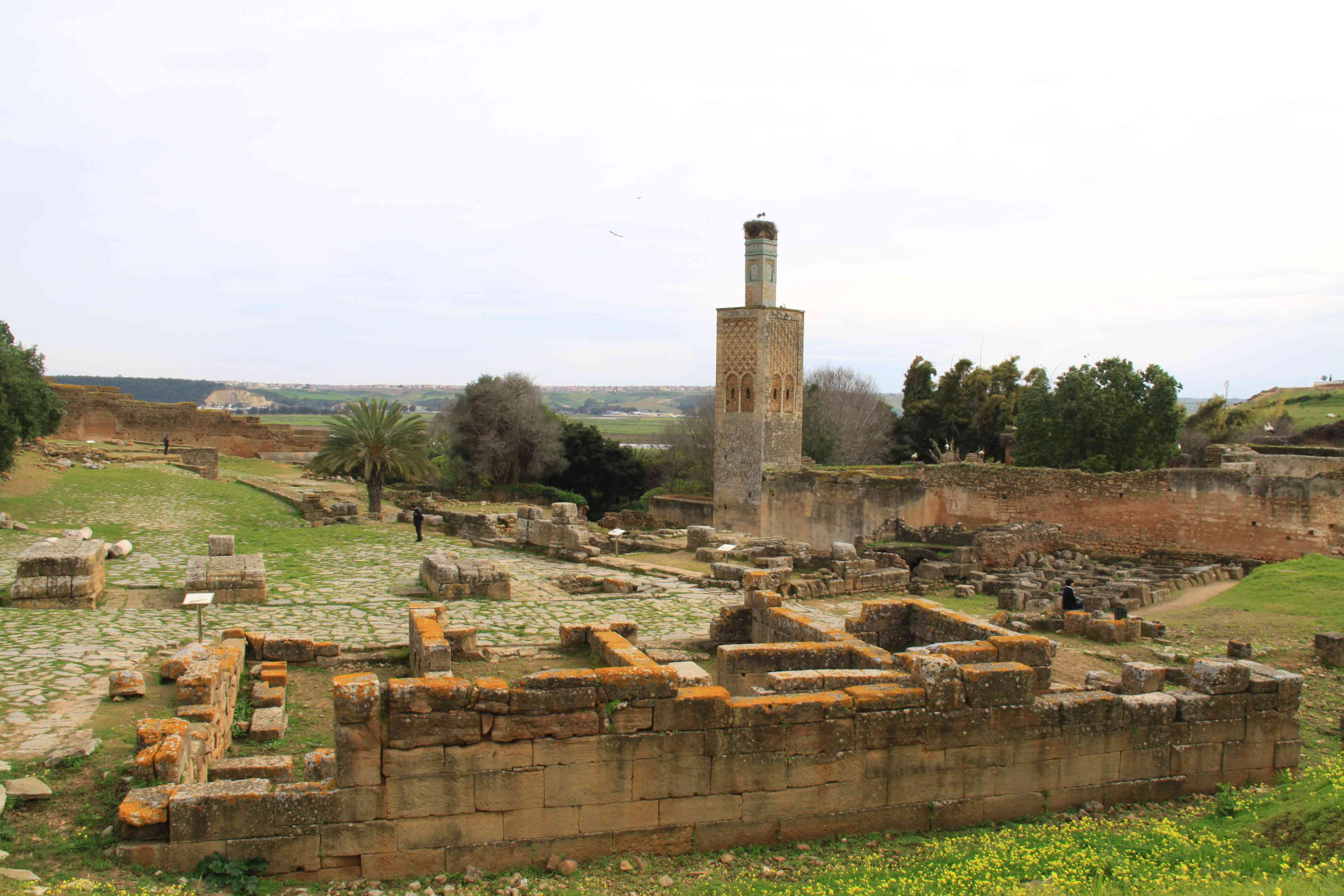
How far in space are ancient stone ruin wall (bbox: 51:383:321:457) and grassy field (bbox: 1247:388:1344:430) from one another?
5374 cm

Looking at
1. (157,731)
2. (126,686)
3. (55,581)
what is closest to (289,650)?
(126,686)

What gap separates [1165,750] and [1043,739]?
118 cm

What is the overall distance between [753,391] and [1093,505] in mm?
11570

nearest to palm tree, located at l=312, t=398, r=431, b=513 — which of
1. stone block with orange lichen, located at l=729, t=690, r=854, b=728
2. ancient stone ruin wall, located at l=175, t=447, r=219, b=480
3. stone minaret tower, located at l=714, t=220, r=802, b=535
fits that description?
ancient stone ruin wall, located at l=175, t=447, r=219, b=480

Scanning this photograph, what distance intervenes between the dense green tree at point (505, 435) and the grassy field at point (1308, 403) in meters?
41.0

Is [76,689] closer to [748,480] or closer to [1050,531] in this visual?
[1050,531]

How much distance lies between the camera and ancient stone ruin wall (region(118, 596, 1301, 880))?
538 cm

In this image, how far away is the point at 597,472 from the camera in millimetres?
48094

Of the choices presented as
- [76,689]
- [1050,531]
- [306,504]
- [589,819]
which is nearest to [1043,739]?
[589,819]

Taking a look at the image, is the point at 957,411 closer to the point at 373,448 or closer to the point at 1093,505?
the point at 1093,505

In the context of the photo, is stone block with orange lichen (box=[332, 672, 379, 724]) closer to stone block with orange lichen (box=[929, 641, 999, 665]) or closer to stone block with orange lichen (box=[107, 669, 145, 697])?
stone block with orange lichen (box=[107, 669, 145, 697])

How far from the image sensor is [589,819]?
5.78 metres

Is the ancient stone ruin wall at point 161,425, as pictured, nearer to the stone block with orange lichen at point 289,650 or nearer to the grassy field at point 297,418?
the stone block with orange lichen at point 289,650

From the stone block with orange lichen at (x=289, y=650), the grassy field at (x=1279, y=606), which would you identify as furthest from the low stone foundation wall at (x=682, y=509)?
the stone block with orange lichen at (x=289, y=650)
